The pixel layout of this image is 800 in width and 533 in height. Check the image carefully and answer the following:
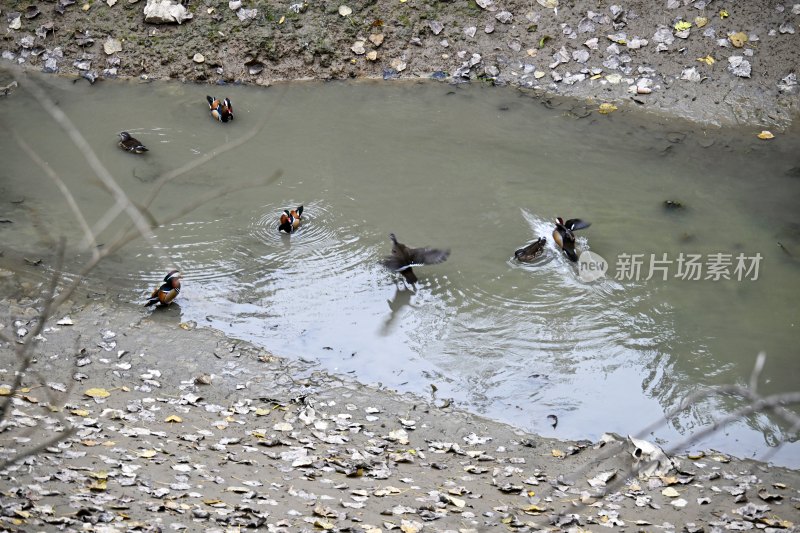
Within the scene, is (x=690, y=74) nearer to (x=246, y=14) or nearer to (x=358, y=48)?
(x=358, y=48)

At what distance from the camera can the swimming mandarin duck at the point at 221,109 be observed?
1170cm

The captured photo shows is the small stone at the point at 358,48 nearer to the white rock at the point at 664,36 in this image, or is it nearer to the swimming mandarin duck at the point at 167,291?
the white rock at the point at 664,36

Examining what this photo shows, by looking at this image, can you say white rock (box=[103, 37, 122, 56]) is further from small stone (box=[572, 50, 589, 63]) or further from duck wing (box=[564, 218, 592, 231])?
duck wing (box=[564, 218, 592, 231])

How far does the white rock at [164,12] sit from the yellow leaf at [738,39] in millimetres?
8666

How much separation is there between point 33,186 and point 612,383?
7.46m

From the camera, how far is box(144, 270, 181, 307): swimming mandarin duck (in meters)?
8.16

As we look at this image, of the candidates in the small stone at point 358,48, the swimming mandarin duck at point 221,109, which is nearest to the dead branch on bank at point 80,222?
the swimming mandarin duck at point 221,109

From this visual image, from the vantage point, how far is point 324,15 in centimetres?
1341

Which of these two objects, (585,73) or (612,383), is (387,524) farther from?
(585,73)

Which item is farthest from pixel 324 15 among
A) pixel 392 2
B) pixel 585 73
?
pixel 585 73

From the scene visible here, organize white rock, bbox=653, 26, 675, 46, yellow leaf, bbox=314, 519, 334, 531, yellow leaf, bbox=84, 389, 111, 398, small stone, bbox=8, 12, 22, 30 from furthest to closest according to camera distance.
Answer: small stone, bbox=8, 12, 22, 30
white rock, bbox=653, 26, 675, 46
yellow leaf, bbox=84, 389, 111, 398
yellow leaf, bbox=314, 519, 334, 531

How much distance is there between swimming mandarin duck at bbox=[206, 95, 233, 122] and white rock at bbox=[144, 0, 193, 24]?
227cm

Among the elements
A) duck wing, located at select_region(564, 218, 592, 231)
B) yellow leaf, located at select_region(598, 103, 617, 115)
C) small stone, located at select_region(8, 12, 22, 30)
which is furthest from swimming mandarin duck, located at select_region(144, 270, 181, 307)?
small stone, located at select_region(8, 12, 22, 30)

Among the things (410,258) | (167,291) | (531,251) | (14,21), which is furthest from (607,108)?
(14,21)
